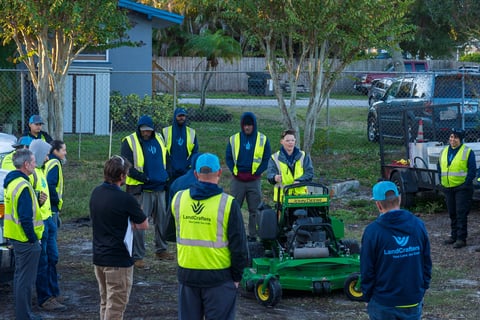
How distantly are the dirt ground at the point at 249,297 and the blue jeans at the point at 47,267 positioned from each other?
190 millimetres

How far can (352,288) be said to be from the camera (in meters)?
9.16

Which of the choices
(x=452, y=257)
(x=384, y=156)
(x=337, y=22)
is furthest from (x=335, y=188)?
(x=452, y=257)

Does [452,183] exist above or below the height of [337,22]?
below

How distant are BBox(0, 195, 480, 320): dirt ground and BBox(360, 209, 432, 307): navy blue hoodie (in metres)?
2.59

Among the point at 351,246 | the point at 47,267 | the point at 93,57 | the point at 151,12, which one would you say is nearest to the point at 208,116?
the point at 151,12

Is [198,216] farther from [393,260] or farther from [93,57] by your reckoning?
[93,57]

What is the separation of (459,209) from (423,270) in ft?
20.9

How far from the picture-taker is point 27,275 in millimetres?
7949

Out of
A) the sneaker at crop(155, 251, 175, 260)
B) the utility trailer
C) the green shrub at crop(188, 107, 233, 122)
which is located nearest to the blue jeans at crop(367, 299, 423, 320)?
the sneaker at crop(155, 251, 175, 260)

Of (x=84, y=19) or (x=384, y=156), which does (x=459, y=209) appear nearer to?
(x=384, y=156)

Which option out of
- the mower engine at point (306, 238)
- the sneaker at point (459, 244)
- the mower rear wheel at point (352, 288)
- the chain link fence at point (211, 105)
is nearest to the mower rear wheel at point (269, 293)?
the mower engine at point (306, 238)

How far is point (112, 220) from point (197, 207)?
45.2 inches

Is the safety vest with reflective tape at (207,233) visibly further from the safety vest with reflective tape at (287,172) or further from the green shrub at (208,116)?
the green shrub at (208,116)

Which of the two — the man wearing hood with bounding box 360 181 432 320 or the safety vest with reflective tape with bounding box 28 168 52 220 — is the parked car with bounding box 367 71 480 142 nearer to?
the safety vest with reflective tape with bounding box 28 168 52 220
